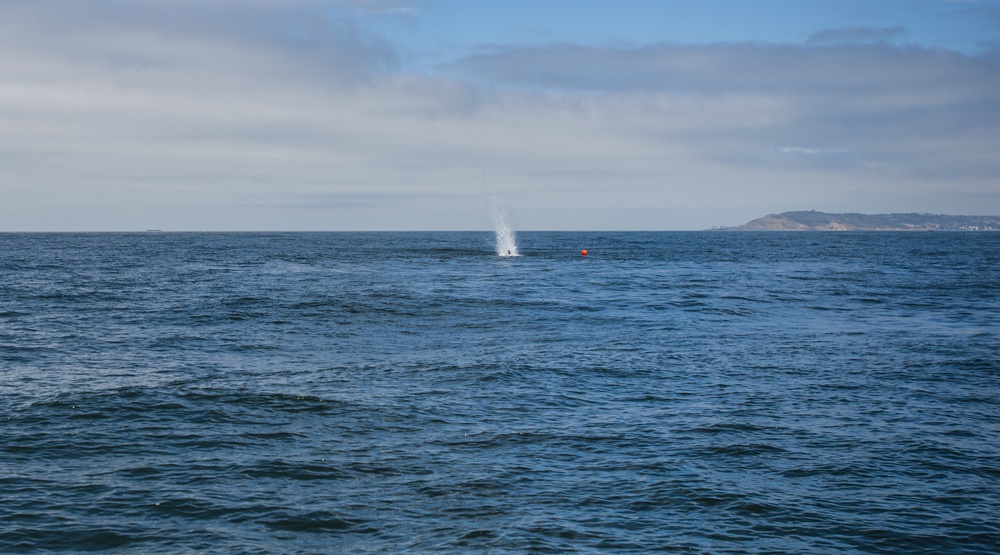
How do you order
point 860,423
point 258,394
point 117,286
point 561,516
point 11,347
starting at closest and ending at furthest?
point 561,516 < point 860,423 < point 258,394 < point 11,347 < point 117,286

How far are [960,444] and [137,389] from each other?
21349 mm

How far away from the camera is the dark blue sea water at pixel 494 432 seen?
1364cm

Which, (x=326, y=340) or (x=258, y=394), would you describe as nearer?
(x=258, y=394)

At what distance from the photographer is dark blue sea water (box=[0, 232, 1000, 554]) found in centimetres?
1364

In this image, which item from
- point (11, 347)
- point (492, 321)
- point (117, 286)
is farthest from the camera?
point (117, 286)

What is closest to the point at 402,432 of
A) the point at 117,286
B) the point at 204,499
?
the point at 204,499

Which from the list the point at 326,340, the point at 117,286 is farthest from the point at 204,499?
the point at 117,286

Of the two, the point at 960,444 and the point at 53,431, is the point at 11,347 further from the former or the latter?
the point at 960,444

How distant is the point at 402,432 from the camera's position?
758 inches

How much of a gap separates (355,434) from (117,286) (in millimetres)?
46069

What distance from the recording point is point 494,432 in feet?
63.7

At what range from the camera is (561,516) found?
46.2ft

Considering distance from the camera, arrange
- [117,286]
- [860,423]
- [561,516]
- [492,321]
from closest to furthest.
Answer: [561,516]
[860,423]
[492,321]
[117,286]

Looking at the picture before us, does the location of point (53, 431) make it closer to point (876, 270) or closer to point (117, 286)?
point (117, 286)
